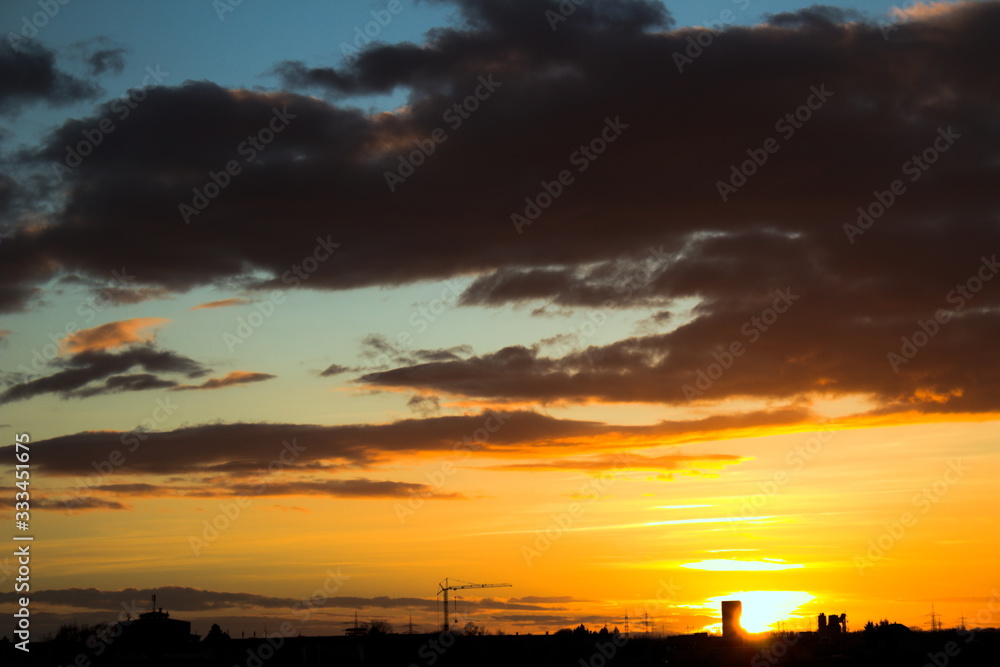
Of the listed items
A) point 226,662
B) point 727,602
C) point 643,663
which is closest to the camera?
point 226,662

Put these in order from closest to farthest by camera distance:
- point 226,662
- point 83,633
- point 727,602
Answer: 1. point 226,662
2. point 727,602
3. point 83,633


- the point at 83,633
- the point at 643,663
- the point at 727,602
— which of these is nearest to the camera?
the point at 643,663

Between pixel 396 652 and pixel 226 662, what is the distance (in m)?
22.8

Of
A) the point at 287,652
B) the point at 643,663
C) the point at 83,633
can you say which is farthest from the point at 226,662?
the point at 83,633

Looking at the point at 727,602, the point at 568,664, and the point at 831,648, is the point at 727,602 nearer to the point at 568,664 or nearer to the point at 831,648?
the point at 831,648

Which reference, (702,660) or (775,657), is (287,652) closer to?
(702,660)

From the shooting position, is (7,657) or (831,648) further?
(831,648)

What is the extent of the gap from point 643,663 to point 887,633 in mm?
69837

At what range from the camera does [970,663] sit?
153 m

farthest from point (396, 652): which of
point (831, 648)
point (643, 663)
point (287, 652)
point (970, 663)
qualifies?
point (970, 663)

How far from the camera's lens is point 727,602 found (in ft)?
543

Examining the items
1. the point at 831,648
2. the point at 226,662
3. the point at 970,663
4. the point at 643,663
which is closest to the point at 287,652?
the point at 226,662

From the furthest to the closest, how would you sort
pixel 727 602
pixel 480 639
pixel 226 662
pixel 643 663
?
pixel 727 602
pixel 480 639
pixel 643 663
pixel 226 662

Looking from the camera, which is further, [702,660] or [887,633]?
[887,633]
